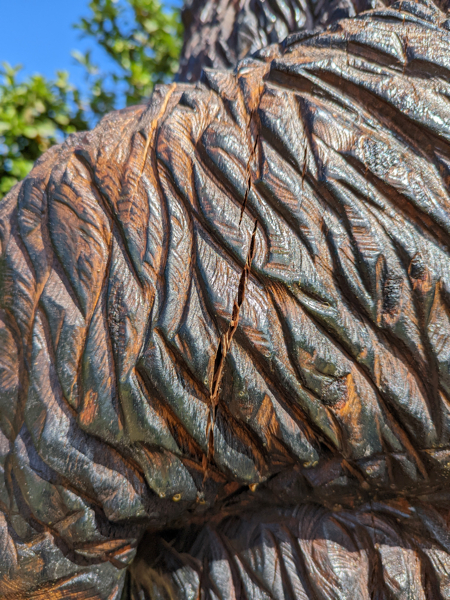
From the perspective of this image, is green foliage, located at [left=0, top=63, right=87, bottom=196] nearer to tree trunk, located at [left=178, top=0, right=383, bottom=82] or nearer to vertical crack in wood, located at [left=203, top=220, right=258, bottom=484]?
tree trunk, located at [left=178, top=0, right=383, bottom=82]

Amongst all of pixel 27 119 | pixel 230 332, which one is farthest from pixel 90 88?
pixel 230 332

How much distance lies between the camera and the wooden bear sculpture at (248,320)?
0.70m

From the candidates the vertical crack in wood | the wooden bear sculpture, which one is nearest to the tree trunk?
the wooden bear sculpture

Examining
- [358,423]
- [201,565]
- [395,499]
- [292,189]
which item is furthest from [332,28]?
[201,565]

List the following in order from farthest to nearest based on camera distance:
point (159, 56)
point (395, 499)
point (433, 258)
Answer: point (159, 56) < point (395, 499) < point (433, 258)

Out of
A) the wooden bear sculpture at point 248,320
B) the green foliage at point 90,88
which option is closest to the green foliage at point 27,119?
the green foliage at point 90,88

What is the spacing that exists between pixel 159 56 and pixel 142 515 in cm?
188

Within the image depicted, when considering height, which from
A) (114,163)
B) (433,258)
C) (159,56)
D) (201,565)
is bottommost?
(201,565)

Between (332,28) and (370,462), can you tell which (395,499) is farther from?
(332,28)

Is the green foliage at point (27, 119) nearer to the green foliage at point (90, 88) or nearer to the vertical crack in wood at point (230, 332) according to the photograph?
the green foliage at point (90, 88)

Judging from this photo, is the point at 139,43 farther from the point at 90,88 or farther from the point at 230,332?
the point at 230,332

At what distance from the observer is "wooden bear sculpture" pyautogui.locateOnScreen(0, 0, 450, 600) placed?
70 centimetres

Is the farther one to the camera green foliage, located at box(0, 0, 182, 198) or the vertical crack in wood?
green foliage, located at box(0, 0, 182, 198)

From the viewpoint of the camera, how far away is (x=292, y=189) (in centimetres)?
71
